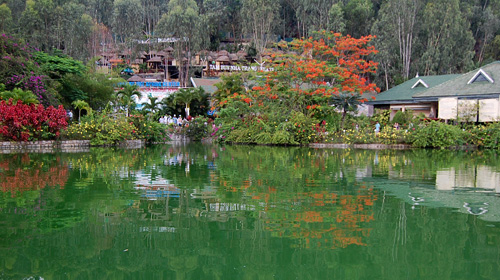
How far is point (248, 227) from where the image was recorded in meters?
5.95

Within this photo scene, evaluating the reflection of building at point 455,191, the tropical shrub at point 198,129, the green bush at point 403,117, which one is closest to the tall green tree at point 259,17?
the tropical shrub at point 198,129

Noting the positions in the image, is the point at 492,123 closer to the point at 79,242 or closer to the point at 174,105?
the point at 174,105

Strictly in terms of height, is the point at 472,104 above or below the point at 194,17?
below

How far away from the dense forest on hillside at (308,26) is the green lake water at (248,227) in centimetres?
2795

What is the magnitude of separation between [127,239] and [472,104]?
2413cm

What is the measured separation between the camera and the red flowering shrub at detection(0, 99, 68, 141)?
61.9 feet

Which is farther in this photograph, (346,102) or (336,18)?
(336,18)

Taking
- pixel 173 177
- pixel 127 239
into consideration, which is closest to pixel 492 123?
pixel 173 177

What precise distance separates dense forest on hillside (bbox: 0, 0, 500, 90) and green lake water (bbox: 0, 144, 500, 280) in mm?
27945

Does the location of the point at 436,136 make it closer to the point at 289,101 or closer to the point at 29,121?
the point at 289,101

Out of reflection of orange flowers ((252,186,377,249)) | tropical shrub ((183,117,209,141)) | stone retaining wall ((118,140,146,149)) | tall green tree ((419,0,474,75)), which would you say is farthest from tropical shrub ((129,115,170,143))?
tall green tree ((419,0,474,75))

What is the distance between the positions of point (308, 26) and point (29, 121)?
36.2m

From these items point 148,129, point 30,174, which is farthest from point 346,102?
point 30,174

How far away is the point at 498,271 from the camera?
4395mm
